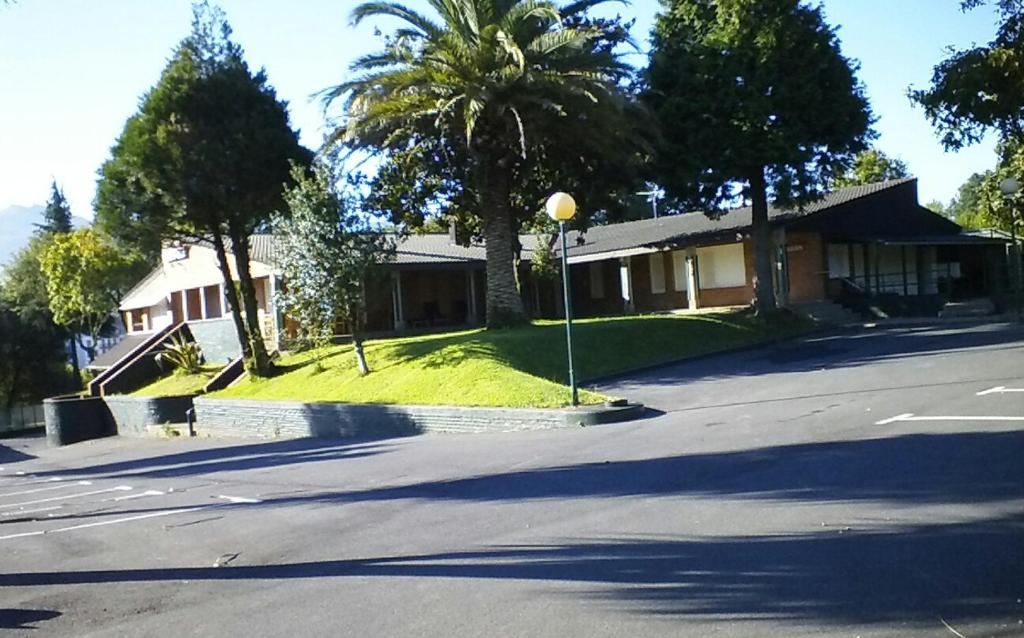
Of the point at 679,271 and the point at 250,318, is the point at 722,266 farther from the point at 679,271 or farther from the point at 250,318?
the point at 250,318

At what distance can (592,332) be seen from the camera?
24141 mm

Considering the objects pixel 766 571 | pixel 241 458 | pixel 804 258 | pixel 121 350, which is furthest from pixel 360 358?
pixel 121 350

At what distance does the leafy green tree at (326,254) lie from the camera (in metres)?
23.3

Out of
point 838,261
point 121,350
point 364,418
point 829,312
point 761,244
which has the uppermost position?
point 761,244

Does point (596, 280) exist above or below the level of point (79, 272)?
below

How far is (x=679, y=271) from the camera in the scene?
38.2 meters

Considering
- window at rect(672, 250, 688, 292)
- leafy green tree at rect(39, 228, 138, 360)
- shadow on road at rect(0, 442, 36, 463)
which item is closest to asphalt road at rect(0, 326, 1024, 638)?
shadow on road at rect(0, 442, 36, 463)

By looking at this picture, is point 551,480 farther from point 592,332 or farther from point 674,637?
point 592,332

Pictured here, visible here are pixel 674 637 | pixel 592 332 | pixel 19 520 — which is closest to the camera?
pixel 674 637

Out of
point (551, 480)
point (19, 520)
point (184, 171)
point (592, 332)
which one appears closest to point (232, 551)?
point (551, 480)

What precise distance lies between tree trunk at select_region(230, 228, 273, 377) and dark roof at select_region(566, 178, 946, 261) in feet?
33.4

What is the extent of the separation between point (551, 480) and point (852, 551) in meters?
4.52

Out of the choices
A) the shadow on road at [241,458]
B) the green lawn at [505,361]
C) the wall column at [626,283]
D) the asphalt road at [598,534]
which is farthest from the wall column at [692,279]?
the asphalt road at [598,534]

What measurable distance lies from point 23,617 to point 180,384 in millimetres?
30012
